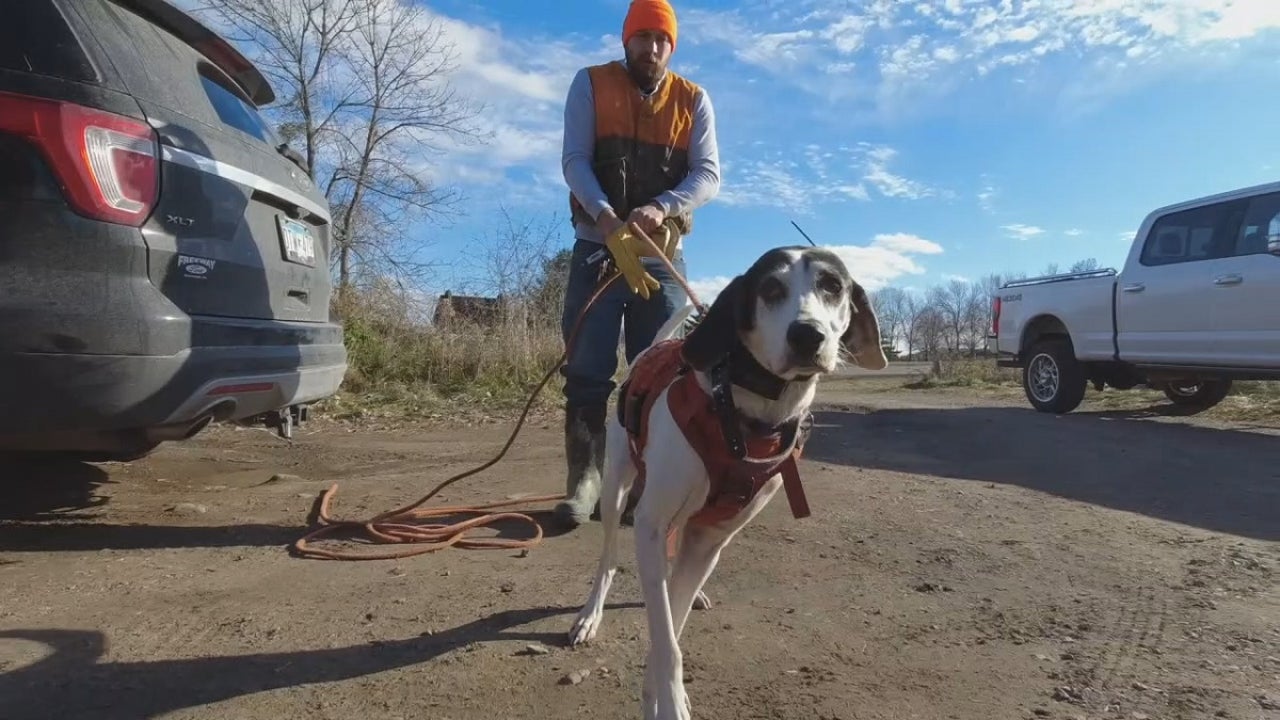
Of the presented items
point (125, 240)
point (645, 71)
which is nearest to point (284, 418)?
point (125, 240)

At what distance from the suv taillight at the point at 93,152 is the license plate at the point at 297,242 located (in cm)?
79

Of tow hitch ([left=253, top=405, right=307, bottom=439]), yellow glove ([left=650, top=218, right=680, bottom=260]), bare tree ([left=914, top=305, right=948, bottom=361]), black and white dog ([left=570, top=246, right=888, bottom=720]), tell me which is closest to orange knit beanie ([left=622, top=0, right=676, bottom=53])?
yellow glove ([left=650, top=218, right=680, bottom=260])

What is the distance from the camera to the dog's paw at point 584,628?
98.3 inches

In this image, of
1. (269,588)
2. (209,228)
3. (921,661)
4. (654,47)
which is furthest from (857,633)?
(209,228)

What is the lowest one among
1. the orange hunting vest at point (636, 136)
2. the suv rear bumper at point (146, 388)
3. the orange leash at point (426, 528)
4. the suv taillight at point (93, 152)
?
the orange leash at point (426, 528)

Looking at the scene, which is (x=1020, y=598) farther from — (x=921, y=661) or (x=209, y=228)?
(x=209, y=228)

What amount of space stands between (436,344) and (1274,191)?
8.73 m

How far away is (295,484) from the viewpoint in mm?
4660

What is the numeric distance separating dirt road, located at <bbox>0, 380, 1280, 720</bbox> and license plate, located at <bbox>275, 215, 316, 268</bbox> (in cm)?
122

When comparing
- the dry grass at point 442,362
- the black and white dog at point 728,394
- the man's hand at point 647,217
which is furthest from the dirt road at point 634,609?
the dry grass at point 442,362

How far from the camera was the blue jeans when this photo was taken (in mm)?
3812

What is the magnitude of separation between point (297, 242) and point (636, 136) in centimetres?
160

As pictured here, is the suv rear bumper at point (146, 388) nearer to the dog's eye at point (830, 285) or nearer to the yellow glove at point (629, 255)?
the yellow glove at point (629, 255)

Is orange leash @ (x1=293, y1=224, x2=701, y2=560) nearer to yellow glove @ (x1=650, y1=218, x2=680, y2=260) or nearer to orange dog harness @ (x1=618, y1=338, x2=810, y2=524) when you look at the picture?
yellow glove @ (x1=650, y1=218, x2=680, y2=260)
